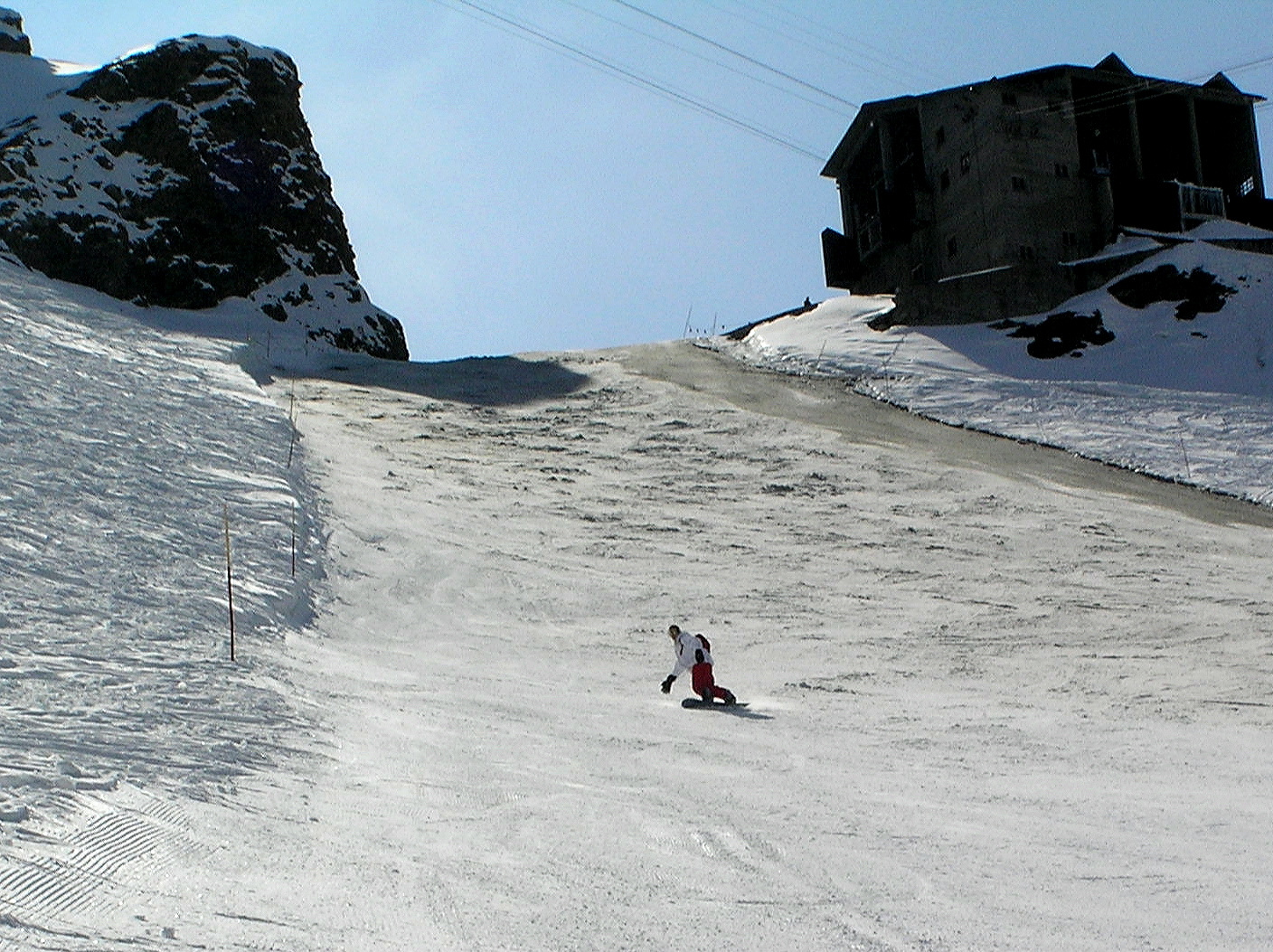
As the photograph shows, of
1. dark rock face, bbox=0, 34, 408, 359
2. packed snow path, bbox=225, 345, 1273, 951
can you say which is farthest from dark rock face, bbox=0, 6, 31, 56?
packed snow path, bbox=225, 345, 1273, 951

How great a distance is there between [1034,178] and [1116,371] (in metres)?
11.6

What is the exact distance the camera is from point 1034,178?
152 ft

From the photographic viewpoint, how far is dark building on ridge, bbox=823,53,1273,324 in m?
45.1

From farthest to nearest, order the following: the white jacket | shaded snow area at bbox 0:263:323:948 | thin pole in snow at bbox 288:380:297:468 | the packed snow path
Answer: thin pole in snow at bbox 288:380:297:468 < the white jacket < shaded snow area at bbox 0:263:323:948 < the packed snow path

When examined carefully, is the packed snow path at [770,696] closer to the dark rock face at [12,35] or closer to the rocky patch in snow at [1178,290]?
the rocky patch in snow at [1178,290]

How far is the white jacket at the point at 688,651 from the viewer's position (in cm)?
1267

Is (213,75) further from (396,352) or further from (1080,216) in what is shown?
(1080,216)

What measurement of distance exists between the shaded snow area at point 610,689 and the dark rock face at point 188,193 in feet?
54.6

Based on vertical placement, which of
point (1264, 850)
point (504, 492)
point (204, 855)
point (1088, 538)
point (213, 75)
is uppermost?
point (213, 75)

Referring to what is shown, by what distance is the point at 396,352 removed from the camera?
4866 cm

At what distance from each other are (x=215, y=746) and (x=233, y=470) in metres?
12.4

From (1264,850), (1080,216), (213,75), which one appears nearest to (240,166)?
(213,75)

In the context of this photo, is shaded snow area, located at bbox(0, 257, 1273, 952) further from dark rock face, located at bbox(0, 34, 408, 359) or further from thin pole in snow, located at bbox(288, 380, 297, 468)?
dark rock face, located at bbox(0, 34, 408, 359)

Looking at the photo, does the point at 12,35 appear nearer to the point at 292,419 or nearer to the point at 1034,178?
the point at 292,419
